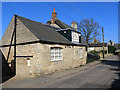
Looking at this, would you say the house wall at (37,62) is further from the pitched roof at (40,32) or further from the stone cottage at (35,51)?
the pitched roof at (40,32)

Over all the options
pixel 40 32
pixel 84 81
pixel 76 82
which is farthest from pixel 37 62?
pixel 84 81

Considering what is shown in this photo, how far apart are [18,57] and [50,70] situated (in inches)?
147

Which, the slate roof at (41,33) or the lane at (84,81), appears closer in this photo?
the lane at (84,81)

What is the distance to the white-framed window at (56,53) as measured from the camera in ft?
42.0

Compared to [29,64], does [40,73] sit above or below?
below

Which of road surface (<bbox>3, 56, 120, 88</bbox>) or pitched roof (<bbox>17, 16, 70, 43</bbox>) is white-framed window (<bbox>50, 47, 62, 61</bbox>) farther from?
road surface (<bbox>3, 56, 120, 88</bbox>)

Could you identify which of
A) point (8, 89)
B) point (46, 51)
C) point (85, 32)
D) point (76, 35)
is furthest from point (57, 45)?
point (85, 32)

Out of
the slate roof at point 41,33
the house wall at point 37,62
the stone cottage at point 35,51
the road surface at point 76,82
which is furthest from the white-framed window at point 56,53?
the road surface at point 76,82

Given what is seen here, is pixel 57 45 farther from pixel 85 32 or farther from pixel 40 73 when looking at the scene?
pixel 85 32

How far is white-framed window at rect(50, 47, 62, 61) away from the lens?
504 inches

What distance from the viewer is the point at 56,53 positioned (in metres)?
13.3

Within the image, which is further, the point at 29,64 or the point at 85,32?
the point at 85,32

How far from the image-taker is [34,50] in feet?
37.0

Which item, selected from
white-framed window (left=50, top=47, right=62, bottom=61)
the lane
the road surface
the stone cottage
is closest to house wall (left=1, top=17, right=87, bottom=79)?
the stone cottage
